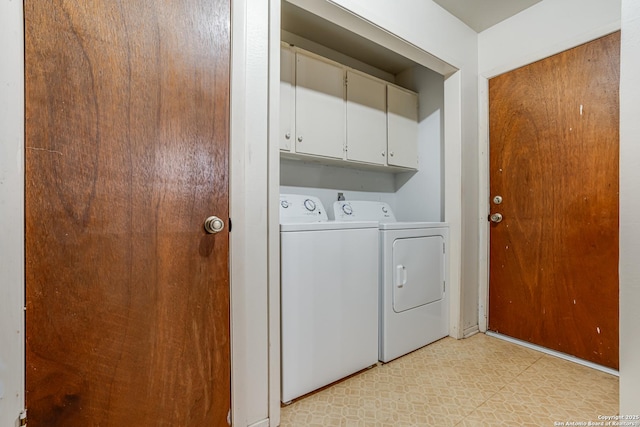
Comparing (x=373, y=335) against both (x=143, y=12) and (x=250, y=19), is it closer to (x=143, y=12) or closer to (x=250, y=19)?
(x=250, y=19)

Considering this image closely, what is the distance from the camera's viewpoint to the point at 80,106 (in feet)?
2.81

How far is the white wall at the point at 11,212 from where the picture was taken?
0.75m

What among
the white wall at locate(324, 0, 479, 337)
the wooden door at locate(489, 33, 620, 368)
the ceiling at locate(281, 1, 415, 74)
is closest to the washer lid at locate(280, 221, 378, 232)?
the white wall at locate(324, 0, 479, 337)

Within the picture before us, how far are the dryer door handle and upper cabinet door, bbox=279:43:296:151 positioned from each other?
106 centimetres

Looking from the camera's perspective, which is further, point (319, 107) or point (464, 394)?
point (319, 107)

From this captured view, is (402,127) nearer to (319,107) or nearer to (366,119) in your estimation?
(366,119)

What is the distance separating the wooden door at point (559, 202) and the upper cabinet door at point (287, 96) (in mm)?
1517

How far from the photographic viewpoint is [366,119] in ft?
7.45

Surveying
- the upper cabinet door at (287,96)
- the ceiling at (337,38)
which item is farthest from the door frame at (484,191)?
the upper cabinet door at (287,96)

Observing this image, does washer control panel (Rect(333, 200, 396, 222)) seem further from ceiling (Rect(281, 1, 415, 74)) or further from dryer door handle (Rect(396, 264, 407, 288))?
ceiling (Rect(281, 1, 415, 74))

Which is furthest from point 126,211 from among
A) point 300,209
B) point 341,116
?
point 341,116

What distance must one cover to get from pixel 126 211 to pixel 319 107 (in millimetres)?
1458

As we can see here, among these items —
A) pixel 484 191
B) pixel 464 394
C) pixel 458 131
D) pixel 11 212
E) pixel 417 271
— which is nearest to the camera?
pixel 11 212

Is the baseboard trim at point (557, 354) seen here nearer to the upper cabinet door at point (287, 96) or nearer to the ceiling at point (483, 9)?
the upper cabinet door at point (287, 96)
